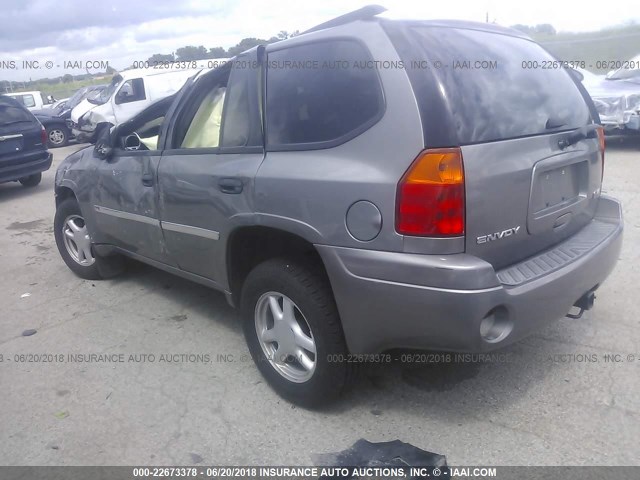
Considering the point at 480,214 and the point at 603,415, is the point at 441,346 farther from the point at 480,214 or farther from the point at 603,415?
the point at 603,415

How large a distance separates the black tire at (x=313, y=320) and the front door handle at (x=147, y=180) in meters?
1.15

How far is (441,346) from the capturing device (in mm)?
2428

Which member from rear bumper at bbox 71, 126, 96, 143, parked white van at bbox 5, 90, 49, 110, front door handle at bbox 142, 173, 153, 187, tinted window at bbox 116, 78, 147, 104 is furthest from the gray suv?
parked white van at bbox 5, 90, 49, 110

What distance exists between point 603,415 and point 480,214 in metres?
1.25

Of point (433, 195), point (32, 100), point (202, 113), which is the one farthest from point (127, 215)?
point (32, 100)

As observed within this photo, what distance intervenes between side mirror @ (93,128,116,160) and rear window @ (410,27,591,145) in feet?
8.67

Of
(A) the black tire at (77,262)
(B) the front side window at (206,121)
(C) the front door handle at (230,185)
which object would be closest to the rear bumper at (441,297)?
(C) the front door handle at (230,185)

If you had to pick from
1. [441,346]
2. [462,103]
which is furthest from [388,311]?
[462,103]

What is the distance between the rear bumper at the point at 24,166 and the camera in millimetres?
9328

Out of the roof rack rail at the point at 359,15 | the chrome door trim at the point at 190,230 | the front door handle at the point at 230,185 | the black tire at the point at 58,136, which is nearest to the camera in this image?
the roof rack rail at the point at 359,15

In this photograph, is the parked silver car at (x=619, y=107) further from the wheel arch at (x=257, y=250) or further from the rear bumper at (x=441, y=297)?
the wheel arch at (x=257, y=250)

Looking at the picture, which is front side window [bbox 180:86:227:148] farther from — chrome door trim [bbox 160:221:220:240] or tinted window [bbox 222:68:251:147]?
chrome door trim [bbox 160:221:220:240]

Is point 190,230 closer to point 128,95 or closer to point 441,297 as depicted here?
point 441,297

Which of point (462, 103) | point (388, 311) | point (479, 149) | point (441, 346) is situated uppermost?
point (462, 103)
